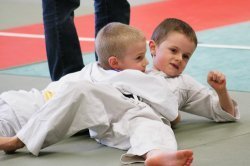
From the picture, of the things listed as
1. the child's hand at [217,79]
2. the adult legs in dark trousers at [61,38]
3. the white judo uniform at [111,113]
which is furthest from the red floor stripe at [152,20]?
the child's hand at [217,79]

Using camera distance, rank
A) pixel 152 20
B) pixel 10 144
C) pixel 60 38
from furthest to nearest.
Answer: pixel 152 20
pixel 60 38
pixel 10 144

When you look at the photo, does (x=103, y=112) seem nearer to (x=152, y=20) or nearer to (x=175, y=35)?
(x=175, y=35)

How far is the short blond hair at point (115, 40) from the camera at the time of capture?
2.19 m

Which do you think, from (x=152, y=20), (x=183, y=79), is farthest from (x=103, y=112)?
(x=152, y=20)

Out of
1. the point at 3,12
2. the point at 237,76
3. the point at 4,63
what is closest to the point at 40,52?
the point at 4,63

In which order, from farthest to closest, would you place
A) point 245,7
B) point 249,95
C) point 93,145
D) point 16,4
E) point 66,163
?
point 16,4 → point 245,7 → point 249,95 → point 93,145 → point 66,163

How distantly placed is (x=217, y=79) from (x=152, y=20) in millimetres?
3040

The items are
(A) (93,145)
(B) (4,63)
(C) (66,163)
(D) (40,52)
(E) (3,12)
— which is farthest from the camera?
(E) (3,12)

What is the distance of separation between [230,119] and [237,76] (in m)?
0.80

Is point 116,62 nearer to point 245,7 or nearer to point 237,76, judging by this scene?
point 237,76

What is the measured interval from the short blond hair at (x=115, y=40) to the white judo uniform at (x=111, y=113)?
7 cm

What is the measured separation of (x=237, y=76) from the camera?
2986mm

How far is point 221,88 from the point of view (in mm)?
2115

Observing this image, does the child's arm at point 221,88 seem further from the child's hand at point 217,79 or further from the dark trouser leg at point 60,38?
the dark trouser leg at point 60,38
